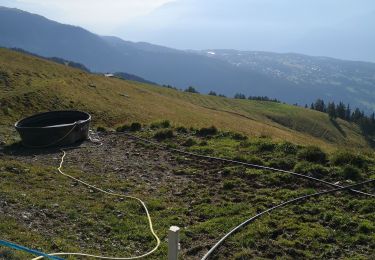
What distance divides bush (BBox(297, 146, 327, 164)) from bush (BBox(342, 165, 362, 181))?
57.3 inches

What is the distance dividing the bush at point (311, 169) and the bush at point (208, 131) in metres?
7.36

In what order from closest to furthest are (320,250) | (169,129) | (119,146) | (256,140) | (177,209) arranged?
(320,250) < (177,209) < (256,140) < (119,146) < (169,129)

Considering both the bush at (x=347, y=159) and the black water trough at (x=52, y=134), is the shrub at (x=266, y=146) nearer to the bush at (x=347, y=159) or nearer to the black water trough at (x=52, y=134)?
the bush at (x=347, y=159)

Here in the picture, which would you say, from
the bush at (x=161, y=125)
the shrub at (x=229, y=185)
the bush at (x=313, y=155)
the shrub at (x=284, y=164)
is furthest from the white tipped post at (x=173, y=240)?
the bush at (x=161, y=125)

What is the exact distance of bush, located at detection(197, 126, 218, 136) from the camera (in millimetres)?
21298

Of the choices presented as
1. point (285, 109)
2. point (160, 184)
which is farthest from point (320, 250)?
point (285, 109)

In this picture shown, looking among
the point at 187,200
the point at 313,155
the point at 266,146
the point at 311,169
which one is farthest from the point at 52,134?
the point at 311,169

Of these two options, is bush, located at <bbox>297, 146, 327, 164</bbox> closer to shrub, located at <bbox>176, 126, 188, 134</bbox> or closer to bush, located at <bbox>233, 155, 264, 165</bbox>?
bush, located at <bbox>233, 155, 264, 165</bbox>

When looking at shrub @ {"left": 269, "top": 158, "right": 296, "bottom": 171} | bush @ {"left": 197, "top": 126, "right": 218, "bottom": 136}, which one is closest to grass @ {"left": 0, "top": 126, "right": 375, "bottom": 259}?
shrub @ {"left": 269, "top": 158, "right": 296, "bottom": 171}

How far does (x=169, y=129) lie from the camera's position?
71.0 ft

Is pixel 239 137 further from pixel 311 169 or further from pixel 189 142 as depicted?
pixel 311 169

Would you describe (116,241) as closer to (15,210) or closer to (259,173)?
(15,210)

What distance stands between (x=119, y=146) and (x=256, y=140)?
6180 mm

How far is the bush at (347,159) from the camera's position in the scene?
1429 cm
